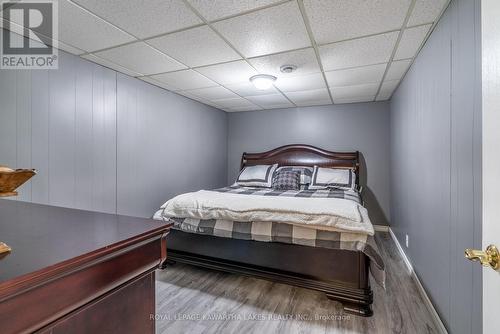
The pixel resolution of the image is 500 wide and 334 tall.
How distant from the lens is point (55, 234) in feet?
2.52

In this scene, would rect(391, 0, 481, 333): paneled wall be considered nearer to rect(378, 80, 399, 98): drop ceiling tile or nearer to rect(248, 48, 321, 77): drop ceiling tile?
rect(378, 80, 399, 98): drop ceiling tile

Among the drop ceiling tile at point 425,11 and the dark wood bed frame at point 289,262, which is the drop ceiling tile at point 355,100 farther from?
the dark wood bed frame at point 289,262

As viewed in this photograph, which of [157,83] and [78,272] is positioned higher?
[157,83]

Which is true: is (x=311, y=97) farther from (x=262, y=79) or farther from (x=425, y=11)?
(x=425, y=11)

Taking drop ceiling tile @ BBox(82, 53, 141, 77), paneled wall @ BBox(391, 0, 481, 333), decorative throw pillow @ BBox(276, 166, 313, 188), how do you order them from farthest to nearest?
decorative throw pillow @ BBox(276, 166, 313, 188) → drop ceiling tile @ BBox(82, 53, 141, 77) → paneled wall @ BBox(391, 0, 481, 333)

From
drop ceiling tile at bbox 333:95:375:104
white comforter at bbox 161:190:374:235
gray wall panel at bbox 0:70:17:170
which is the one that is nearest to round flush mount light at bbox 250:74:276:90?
white comforter at bbox 161:190:374:235

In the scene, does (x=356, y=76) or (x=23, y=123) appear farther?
(x=356, y=76)

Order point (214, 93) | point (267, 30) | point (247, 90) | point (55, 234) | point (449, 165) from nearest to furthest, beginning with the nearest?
point (55, 234), point (449, 165), point (267, 30), point (247, 90), point (214, 93)

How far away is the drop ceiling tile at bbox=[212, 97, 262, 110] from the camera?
12.9 ft

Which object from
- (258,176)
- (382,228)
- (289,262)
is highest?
(258,176)

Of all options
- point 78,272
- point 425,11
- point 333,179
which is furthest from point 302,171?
point 78,272

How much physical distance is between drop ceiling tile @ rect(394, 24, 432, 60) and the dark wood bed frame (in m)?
1.72

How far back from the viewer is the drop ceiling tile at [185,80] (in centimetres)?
276

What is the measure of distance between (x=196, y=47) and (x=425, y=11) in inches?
66.2
